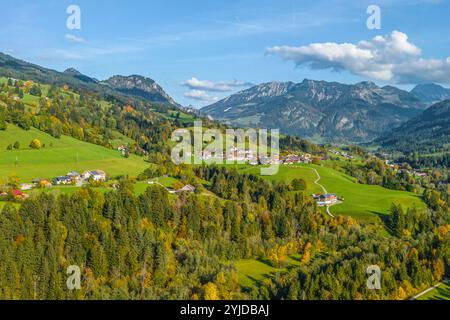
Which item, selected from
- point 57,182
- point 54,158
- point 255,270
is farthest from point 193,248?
point 54,158

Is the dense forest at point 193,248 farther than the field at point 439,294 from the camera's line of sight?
Yes

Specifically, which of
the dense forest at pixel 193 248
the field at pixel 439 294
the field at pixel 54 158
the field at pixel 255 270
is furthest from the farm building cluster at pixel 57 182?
the field at pixel 439 294

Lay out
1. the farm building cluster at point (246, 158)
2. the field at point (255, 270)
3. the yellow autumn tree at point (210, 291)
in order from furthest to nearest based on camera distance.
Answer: the farm building cluster at point (246, 158) → the field at point (255, 270) → the yellow autumn tree at point (210, 291)

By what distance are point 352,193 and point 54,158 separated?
298 ft

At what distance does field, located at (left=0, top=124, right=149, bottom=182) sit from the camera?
120 meters

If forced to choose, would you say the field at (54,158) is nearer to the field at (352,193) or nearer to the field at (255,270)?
the field at (352,193)

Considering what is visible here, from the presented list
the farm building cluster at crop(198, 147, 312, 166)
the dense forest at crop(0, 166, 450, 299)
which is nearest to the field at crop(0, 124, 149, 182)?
the dense forest at crop(0, 166, 450, 299)

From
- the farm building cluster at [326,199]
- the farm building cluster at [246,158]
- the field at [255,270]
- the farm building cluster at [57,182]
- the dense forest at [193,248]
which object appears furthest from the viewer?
the farm building cluster at [246,158]

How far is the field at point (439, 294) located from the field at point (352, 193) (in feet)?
130

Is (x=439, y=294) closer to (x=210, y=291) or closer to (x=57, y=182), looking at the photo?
(x=210, y=291)

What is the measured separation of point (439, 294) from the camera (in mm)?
63094

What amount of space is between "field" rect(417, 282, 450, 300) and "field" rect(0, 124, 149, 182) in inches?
3528

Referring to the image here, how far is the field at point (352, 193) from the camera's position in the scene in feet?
366

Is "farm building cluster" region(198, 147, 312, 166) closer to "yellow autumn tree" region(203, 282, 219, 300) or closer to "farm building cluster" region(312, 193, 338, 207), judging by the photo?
"farm building cluster" region(312, 193, 338, 207)
